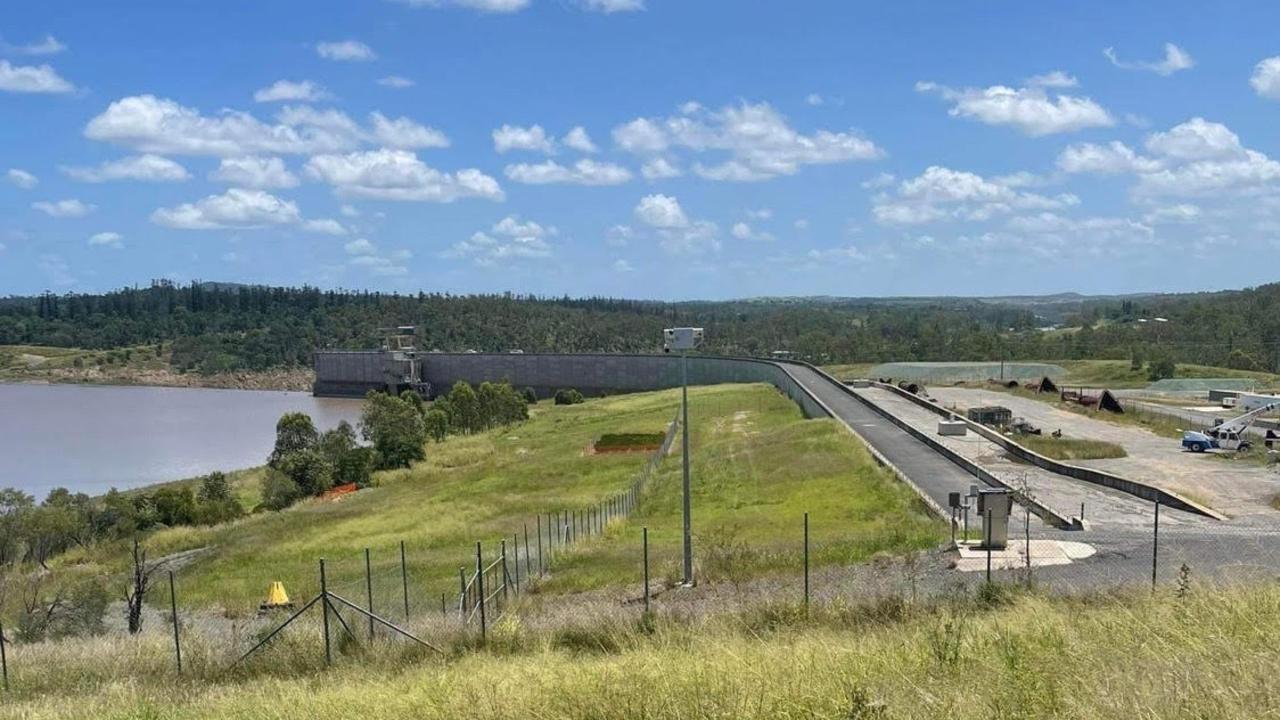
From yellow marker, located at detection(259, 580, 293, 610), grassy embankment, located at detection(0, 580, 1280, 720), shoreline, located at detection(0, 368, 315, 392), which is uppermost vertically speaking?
grassy embankment, located at detection(0, 580, 1280, 720)

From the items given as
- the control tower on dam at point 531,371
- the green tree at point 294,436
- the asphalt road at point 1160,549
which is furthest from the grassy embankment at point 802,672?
the control tower on dam at point 531,371

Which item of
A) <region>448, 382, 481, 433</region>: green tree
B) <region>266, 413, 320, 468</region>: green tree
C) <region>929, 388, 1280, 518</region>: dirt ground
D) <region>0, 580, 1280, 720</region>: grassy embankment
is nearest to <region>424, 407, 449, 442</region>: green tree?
<region>448, 382, 481, 433</region>: green tree

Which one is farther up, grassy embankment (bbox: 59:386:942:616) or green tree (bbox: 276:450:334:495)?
grassy embankment (bbox: 59:386:942:616)

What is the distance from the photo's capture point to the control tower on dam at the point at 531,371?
133375 mm

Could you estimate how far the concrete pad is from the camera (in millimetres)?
19844

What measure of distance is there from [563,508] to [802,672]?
31.8 meters

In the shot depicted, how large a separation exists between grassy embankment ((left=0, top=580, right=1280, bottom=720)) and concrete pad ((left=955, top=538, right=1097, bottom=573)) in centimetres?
782

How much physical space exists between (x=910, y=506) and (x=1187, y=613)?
21116 millimetres

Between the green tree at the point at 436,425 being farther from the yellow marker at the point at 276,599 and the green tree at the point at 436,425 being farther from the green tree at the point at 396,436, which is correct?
the yellow marker at the point at 276,599

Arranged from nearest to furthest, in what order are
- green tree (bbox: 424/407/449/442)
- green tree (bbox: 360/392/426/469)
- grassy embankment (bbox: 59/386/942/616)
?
grassy embankment (bbox: 59/386/942/616) → green tree (bbox: 360/392/426/469) → green tree (bbox: 424/407/449/442)

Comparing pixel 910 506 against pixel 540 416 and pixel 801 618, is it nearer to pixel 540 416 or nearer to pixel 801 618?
pixel 801 618

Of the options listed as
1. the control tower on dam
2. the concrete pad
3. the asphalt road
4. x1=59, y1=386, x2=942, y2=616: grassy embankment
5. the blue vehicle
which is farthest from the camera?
the control tower on dam

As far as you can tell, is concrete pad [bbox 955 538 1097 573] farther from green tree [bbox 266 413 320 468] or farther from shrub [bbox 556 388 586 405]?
shrub [bbox 556 388 586 405]

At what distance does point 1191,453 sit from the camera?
4809 centimetres
